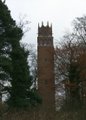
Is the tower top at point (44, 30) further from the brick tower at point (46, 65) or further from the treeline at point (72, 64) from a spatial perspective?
the treeline at point (72, 64)

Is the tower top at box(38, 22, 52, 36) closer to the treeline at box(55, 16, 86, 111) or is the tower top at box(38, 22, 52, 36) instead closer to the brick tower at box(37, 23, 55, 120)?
the brick tower at box(37, 23, 55, 120)

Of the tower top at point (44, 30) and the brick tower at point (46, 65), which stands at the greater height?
the tower top at point (44, 30)

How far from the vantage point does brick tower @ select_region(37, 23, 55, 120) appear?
74.4 metres

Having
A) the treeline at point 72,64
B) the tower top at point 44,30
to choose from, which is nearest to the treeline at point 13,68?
the treeline at point 72,64

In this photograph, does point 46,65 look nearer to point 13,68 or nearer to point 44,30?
point 44,30

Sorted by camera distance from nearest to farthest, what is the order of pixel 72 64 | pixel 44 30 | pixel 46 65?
pixel 72 64, pixel 46 65, pixel 44 30

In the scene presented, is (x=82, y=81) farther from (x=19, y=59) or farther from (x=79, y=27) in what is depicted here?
(x=19, y=59)

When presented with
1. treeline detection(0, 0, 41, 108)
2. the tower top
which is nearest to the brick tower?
the tower top

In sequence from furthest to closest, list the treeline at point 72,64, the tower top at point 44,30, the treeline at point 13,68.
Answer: the tower top at point 44,30, the treeline at point 72,64, the treeline at point 13,68

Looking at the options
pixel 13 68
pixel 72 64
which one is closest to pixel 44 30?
pixel 72 64

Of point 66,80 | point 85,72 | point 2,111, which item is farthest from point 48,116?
point 66,80

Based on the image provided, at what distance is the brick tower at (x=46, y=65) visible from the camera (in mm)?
74438

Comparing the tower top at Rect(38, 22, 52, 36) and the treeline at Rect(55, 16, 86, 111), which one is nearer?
the treeline at Rect(55, 16, 86, 111)

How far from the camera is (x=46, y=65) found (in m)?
85.6
